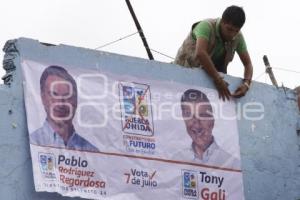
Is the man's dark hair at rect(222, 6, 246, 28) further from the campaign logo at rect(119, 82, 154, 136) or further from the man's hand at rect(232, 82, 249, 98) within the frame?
the campaign logo at rect(119, 82, 154, 136)

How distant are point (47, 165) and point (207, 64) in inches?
83.3

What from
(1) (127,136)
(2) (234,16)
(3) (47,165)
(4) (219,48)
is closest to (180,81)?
(4) (219,48)

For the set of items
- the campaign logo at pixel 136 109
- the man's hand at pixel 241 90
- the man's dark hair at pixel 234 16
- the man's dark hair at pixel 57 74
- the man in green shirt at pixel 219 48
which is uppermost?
the man's dark hair at pixel 234 16

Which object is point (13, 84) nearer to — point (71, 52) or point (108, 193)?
point (71, 52)

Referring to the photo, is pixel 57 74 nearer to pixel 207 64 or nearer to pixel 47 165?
pixel 47 165

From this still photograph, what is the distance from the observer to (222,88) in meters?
6.89

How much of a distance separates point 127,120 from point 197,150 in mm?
852

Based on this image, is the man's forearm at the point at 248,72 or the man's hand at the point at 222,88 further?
the man's forearm at the point at 248,72

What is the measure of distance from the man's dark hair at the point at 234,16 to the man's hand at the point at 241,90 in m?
0.65

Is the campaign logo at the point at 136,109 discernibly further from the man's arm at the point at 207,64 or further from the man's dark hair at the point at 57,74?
the man's arm at the point at 207,64

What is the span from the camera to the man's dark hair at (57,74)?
567 cm

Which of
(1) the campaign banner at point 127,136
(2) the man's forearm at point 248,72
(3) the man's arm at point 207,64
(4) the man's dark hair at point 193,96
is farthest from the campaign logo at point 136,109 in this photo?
(2) the man's forearm at point 248,72

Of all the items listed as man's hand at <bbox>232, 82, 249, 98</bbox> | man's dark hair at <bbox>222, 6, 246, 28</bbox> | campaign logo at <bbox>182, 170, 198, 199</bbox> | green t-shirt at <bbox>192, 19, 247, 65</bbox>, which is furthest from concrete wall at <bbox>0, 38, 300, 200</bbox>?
campaign logo at <bbox>182, 170, 198, 199</bbox>

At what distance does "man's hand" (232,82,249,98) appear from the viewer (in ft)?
23.1
